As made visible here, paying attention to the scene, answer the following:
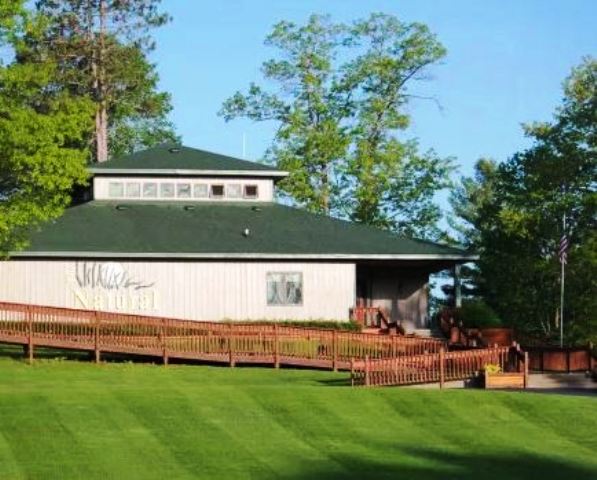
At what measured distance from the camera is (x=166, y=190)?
165 feet

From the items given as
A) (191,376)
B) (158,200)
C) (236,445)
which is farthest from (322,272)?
(236,445)

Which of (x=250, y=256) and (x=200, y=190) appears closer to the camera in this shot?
(x=250, y=256)

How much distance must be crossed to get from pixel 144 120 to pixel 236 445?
190 ft

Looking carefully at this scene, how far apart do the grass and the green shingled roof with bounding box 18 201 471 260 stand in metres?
13.8

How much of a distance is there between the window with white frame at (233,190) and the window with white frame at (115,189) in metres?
3.88

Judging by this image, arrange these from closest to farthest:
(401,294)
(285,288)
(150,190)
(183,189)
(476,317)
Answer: (285,288)
(476,317)
(401,294)
(150,190)
(183,189)

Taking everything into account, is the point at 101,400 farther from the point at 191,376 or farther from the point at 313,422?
the point at 191,376

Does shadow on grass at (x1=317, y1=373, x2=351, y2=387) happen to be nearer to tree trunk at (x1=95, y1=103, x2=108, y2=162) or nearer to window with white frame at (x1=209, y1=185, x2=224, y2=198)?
window with white frame at (x1=209, y1=185, x2=224, y2=198)

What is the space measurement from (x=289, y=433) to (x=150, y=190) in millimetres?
26640

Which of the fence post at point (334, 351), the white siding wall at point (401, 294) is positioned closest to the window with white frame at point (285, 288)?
the white siding wall at point (401, 294)

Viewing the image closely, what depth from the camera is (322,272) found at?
45.6 m

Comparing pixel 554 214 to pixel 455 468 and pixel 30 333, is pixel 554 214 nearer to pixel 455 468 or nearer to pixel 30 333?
pixel 30 333

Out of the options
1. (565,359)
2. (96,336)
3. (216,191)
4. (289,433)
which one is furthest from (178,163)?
(289,433)

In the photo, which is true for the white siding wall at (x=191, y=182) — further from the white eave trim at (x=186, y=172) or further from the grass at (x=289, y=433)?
the grass at (x=289, y=433)
